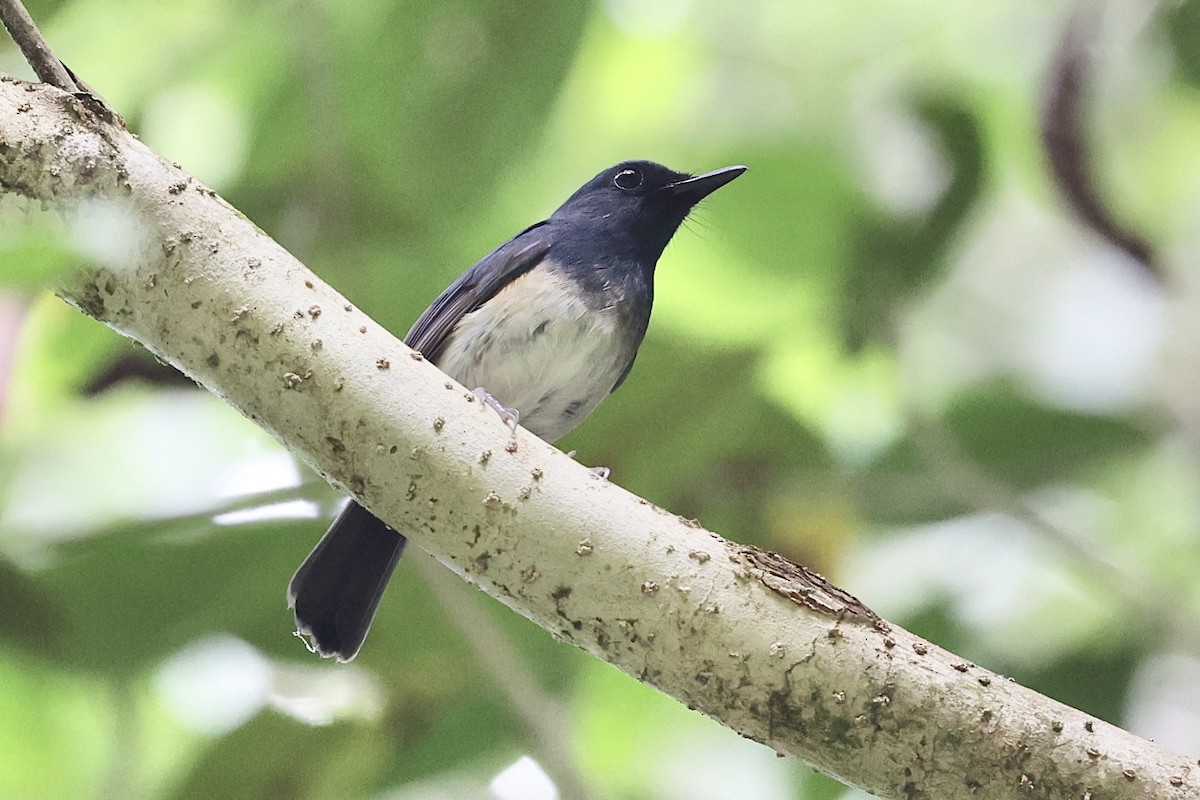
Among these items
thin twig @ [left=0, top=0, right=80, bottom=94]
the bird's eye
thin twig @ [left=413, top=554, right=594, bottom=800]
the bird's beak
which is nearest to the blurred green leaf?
the bird's beak

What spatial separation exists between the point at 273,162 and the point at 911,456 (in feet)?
4.38

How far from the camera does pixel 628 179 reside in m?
2.72

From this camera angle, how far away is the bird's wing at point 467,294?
2.33 metres

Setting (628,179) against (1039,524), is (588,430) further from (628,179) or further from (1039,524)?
(1039,524)

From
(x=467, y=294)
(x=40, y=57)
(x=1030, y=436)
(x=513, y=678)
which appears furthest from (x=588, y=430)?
(x=40, y=57)

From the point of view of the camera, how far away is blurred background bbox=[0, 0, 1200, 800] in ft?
7.18

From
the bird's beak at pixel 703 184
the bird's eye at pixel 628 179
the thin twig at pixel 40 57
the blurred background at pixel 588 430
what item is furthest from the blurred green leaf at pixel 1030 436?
the thin twig at pixel 40 57

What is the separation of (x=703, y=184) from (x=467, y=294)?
0.52 meters

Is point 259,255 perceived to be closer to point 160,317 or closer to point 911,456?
point 160,317

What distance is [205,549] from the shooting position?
2223mm

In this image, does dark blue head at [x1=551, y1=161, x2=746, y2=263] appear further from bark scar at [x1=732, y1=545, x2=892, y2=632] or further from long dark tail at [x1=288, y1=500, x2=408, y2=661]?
bark scar at [x1=732, y1=545, x2=892, y2=632]

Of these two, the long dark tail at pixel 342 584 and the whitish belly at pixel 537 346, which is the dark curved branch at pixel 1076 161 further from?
the long dark tail at pixel 342 584

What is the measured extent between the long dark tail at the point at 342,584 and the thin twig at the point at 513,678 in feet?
0.41

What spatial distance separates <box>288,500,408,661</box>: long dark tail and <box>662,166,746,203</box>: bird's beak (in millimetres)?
920
